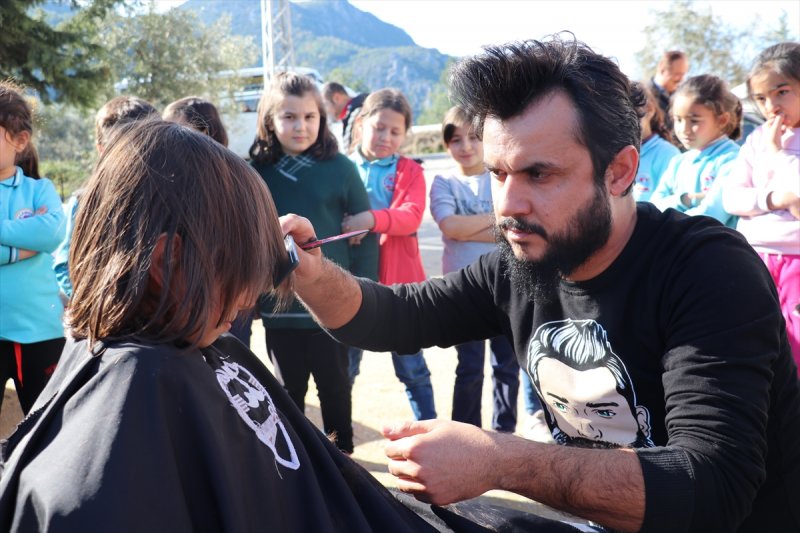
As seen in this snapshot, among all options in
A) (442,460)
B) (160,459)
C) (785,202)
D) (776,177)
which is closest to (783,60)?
(776,177)

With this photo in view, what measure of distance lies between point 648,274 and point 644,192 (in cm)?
284

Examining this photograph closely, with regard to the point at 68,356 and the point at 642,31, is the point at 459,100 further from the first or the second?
the point at 642,31

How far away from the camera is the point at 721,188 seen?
3965 mm

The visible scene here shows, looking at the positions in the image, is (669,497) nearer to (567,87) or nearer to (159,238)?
(567,87)

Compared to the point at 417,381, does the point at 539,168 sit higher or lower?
higher

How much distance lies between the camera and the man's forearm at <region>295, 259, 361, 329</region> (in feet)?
7.22

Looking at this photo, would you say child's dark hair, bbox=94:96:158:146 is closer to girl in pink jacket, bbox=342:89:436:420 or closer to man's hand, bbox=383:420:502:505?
girl in pink jacket, bbox=342:89:436:420

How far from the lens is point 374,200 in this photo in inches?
171

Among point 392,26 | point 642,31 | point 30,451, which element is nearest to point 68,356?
point 30,451

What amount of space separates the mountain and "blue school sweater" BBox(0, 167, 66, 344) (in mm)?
125472

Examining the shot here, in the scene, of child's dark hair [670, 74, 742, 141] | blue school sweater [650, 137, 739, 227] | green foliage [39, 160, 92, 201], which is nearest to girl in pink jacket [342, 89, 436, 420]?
blue school sweater [650, 137, 739, 227]

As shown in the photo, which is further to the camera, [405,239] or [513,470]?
[405,239]

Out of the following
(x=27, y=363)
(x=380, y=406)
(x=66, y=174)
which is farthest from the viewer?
(x=66, y=174)

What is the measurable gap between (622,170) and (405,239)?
94.6 inches
